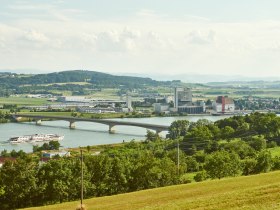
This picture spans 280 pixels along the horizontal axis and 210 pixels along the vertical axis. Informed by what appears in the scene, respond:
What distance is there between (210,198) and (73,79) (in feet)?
351

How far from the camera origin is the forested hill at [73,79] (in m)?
107

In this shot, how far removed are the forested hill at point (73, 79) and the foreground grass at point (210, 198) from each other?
93.4m

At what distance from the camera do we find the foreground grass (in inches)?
251

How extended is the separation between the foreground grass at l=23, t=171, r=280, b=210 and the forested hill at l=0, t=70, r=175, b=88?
9342 cm

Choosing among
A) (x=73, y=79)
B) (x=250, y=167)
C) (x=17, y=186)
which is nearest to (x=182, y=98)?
(x=250, y=167)

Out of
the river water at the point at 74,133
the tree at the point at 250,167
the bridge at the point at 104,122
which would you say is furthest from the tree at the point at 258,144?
the bridge at the point at 104,122

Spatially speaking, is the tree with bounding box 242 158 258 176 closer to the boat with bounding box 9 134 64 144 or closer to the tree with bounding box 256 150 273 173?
the tree with bounding box 256 150 273 173

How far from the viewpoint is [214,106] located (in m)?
61.1

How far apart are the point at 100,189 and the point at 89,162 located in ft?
2.46

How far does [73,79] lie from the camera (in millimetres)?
112812

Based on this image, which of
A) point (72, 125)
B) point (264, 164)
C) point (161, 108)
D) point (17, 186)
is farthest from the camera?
point (161, 108)

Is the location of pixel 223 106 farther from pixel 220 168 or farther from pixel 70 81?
pixel 70 81

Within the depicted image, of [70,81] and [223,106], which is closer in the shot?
[223,106]

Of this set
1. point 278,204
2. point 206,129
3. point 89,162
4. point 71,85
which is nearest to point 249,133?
point 206,129
